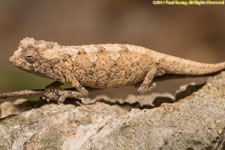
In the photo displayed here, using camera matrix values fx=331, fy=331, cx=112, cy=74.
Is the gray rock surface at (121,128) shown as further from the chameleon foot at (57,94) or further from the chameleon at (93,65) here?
the chameleon at (93,65)

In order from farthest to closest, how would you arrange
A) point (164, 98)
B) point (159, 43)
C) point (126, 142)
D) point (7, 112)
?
1. point (159, 43)
2. point (164, 98)
3. point (7, 112)
4. point (126, 142)

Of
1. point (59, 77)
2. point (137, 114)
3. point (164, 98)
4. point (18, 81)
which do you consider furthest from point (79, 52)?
point (18, 81)

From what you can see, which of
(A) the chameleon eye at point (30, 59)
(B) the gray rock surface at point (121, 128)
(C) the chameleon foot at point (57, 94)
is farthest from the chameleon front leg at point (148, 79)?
(A) the chameleon eye at point (30, 59)

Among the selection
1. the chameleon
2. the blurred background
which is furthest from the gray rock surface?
the blurred background

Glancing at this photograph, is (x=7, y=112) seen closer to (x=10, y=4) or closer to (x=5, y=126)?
(x=5, y=126)

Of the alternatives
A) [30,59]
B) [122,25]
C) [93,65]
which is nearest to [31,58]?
[30,59]

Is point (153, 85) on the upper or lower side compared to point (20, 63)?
lower
